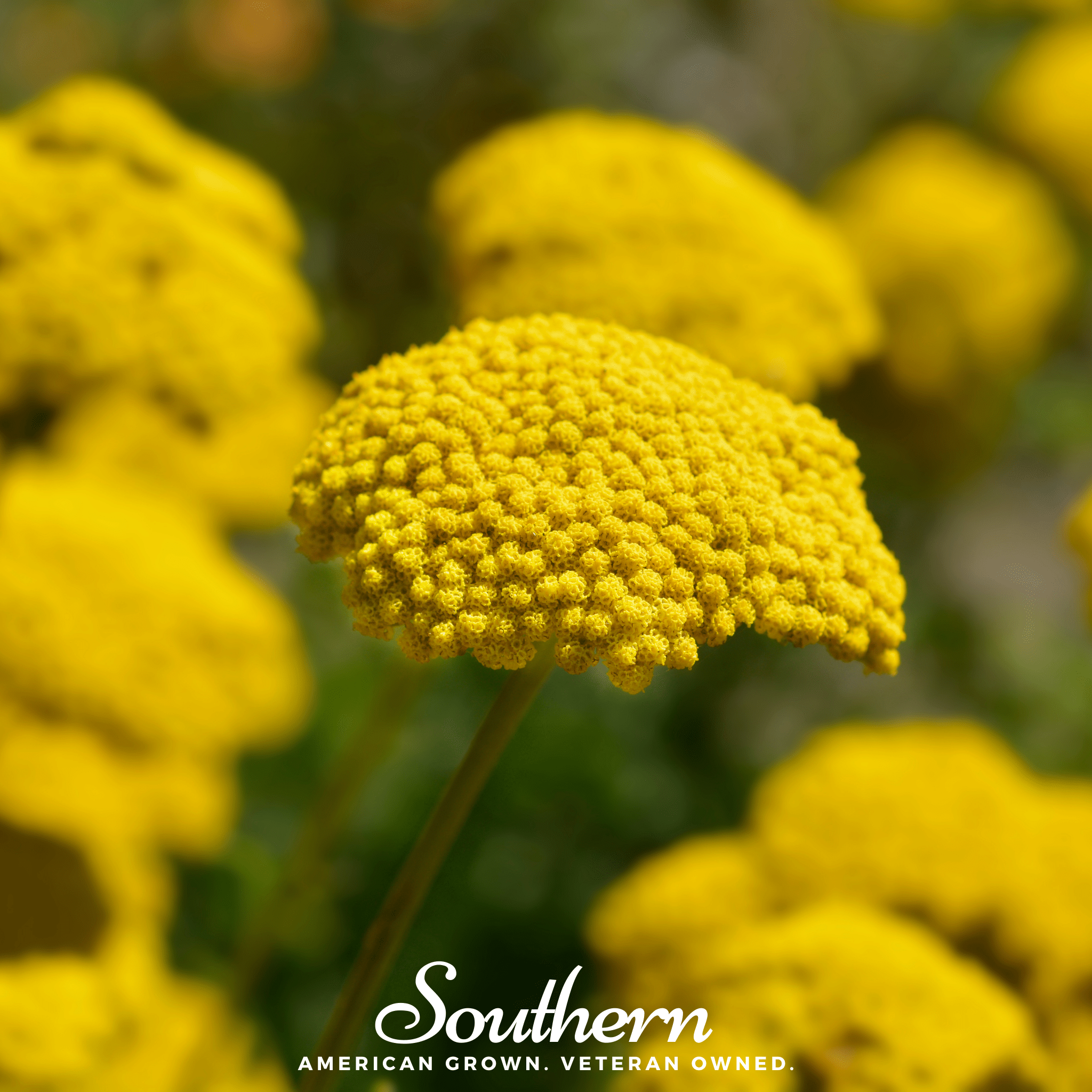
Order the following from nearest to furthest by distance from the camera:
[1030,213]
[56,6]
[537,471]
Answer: [537,471] < [1030,213] < [56,6]

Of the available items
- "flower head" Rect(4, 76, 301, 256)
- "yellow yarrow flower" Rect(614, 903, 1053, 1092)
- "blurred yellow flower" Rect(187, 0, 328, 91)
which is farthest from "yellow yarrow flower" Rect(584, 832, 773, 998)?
"blurred yellow flower" Rect(187, 0, 328, 91)

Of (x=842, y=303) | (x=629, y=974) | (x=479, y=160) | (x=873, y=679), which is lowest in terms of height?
(x=629, y=974)

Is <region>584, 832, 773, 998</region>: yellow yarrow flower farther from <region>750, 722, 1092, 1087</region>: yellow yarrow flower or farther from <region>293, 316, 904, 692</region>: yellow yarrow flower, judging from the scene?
<region>293, 316, 904, 692</region>: yellow yarrow flower

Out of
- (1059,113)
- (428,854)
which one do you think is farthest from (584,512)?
(1059,113)

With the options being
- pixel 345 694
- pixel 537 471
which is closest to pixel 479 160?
pixel 537 471

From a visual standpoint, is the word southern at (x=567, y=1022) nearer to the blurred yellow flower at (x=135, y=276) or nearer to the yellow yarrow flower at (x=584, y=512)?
the yellow yarrow flower at (x=584, y=512)

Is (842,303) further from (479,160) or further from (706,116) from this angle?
(706,116)

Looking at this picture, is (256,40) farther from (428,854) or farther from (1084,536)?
(428,854)
